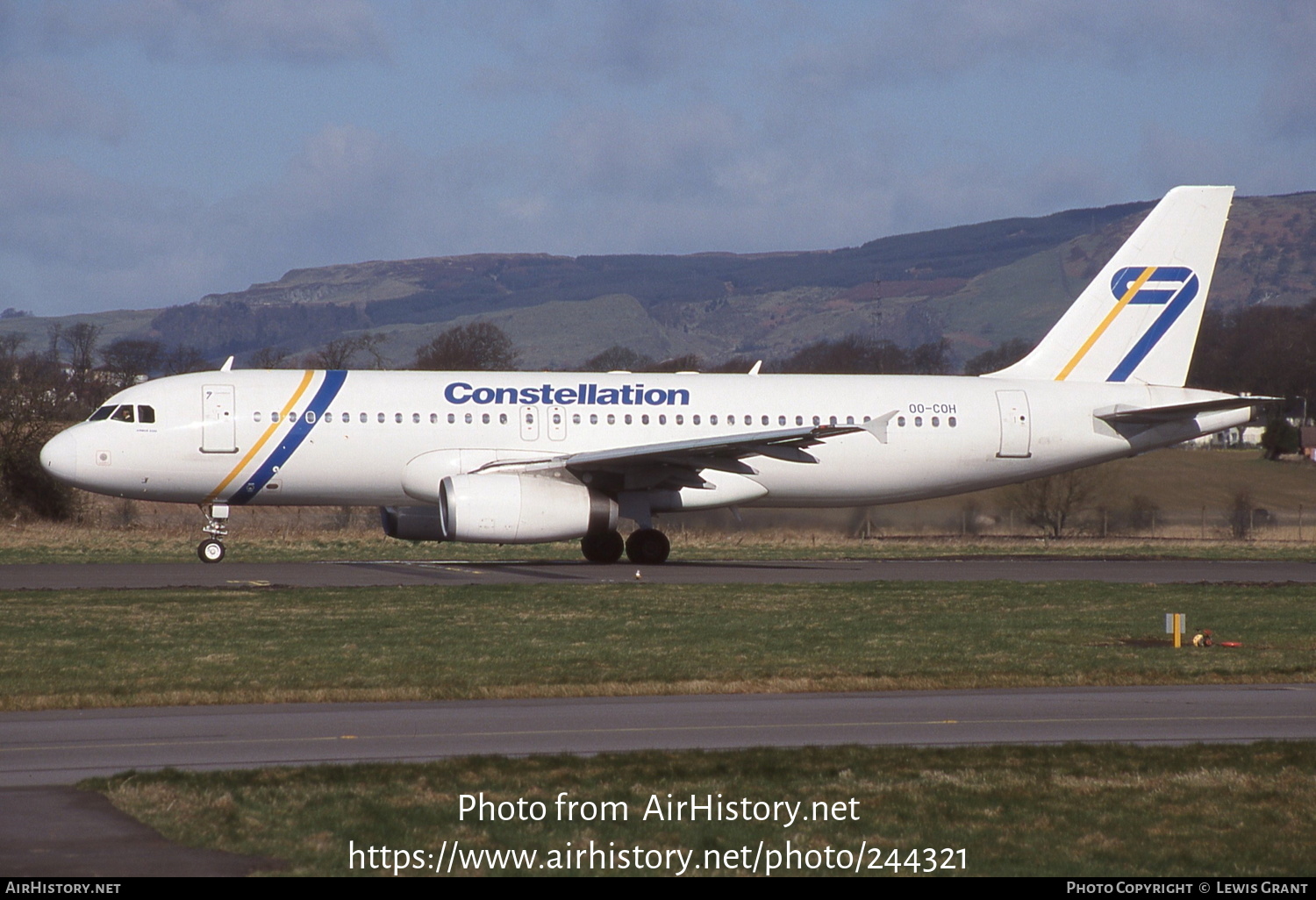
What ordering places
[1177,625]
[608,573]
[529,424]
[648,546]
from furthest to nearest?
1. [648,546]
2. [529,424]
3. [608,573]
4. [1177,625]

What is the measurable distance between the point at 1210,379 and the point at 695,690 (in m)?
109

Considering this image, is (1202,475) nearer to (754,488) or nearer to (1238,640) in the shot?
(754,488)

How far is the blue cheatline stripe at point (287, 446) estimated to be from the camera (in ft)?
96.4

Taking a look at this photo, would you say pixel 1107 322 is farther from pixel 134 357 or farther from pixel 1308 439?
pixel 134 357

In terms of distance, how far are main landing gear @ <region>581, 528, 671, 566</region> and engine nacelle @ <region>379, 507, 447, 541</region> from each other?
10.1 ft

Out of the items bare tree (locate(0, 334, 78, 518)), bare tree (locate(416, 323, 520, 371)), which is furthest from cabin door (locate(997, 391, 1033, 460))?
bare tree (locate(416, 323, 520, 371))

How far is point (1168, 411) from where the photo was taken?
107 ft

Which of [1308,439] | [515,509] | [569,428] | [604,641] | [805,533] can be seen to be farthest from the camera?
[1308,439]

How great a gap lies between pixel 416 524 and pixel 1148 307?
17348mm

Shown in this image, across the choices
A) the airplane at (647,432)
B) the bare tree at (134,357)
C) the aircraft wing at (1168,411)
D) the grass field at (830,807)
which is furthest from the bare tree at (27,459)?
the bare tree at (134,357)

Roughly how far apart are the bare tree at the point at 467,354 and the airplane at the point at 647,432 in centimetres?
4385

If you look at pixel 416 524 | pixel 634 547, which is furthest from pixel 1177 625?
pixel 416 524
